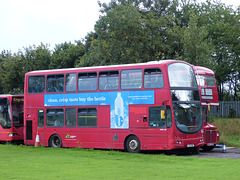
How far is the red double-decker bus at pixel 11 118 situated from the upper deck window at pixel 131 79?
30.0 ft

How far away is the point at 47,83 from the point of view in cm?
2469

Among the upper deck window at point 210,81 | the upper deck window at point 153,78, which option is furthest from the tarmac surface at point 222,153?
the upper deck window at point 210,81

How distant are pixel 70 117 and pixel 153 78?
564 cm

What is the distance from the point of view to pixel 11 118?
2777 centimetres

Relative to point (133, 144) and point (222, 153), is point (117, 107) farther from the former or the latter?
point (222, 153)

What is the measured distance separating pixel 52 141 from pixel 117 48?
41.9 feet

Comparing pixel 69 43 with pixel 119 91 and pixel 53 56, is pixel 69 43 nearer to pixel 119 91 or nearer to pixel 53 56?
pixel 53 56

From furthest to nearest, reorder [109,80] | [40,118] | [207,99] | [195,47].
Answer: [195,47] → [207,99] → [40,118] → [109,80]

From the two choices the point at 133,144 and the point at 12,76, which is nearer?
the point at 133,144

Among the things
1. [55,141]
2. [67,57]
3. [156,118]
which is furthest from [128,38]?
[67,57]

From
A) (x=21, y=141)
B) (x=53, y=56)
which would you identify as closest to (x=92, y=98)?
(x=21, y=141)

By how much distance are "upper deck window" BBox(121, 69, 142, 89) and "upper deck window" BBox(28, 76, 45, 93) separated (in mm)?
5351

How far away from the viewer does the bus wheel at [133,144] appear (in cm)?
2155

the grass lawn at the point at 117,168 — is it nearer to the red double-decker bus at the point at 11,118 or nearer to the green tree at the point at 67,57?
the red double-decker bus at the point at 11,118
